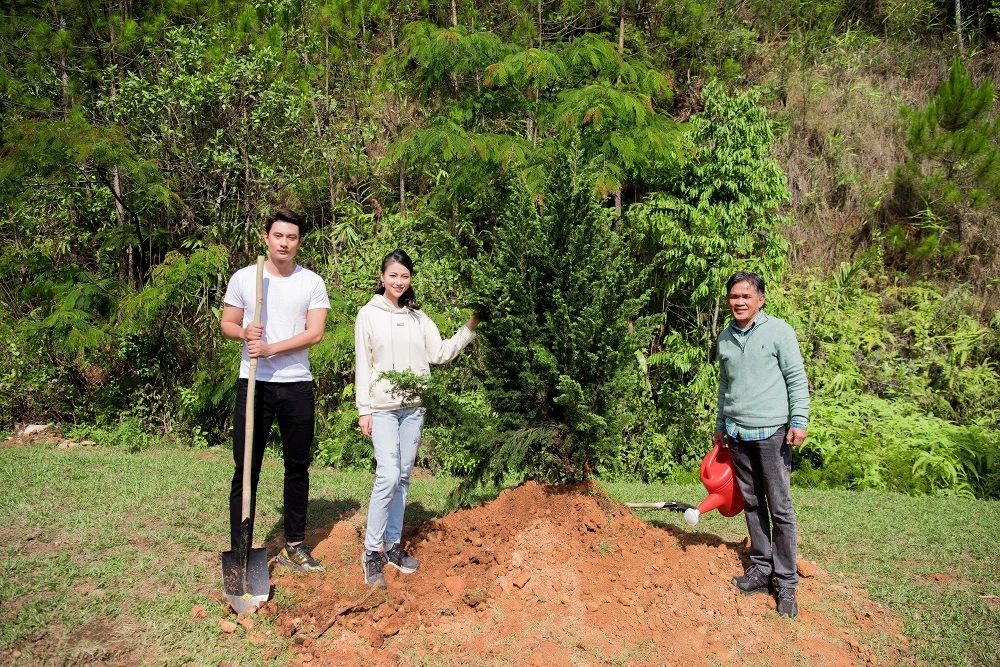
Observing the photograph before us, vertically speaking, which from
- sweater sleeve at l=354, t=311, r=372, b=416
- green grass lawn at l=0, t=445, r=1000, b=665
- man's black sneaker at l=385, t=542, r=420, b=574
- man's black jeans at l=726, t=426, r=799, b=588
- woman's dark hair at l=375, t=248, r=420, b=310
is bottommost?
green grass lawn at l=0, t=445, r=1000, b=665

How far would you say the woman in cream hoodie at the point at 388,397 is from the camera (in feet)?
13.4

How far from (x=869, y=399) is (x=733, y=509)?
17.8 ft

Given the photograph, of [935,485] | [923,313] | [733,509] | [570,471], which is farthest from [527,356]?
[923,313]

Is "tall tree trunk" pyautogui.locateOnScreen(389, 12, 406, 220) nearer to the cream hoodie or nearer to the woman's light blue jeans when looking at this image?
the cream hoodie

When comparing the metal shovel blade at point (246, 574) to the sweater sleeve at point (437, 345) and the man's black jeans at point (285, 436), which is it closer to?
the man's black jeans at point (285, 436)

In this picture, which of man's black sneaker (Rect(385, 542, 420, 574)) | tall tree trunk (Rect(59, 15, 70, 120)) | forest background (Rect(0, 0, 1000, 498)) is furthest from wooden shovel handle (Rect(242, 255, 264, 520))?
tall tree trunk (Rect(59, 15, 70, 120))

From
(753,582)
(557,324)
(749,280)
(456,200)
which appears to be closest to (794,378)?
(749,280)

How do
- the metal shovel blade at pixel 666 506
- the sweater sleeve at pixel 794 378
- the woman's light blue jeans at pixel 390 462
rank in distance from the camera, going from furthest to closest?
the metal shovel blade at pixel 666 506 → the woman's light blue jeans at pixel 390 462 → the sweater sleeve at pixel 794 378

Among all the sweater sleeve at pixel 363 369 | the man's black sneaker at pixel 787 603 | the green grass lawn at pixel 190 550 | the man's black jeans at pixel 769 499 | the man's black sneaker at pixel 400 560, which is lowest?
the green grass lawn at pixel 190 550

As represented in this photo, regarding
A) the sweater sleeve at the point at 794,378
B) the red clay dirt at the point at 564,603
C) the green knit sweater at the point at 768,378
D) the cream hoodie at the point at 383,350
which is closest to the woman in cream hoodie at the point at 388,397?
the cream hoodie at the point at 383,350

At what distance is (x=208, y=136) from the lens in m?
10.0

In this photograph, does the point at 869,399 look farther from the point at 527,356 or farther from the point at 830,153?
the point at 527,356

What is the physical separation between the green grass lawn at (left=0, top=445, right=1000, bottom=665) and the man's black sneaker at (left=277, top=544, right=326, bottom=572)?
397 mm

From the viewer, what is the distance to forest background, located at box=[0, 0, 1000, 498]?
841 cm
